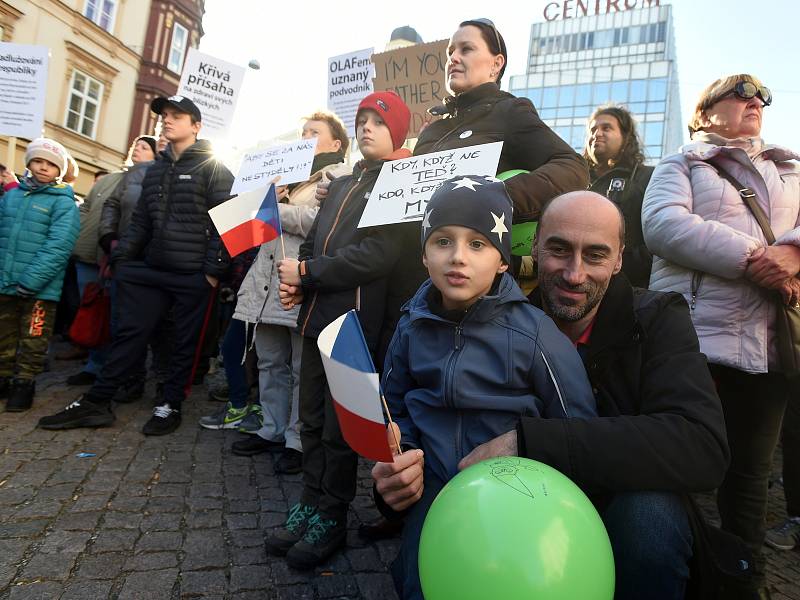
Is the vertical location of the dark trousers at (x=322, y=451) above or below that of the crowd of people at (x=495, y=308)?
below

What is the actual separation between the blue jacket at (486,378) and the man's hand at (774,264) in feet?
3.63

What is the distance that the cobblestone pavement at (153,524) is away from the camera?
2031 mm

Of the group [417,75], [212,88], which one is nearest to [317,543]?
[417,75]

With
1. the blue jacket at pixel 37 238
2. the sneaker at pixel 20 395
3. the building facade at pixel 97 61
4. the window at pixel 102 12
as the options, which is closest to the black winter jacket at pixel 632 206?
the blue jacket at pixel 37 238

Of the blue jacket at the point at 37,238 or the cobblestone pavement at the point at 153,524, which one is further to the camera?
the blue jacket at the point at 37,238

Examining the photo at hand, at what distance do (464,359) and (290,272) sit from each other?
1.22 m

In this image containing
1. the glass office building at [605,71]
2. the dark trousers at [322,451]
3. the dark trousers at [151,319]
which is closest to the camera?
the dark trousers at [322,451]

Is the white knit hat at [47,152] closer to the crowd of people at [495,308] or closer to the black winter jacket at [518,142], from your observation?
the crowd of people at [495,308]

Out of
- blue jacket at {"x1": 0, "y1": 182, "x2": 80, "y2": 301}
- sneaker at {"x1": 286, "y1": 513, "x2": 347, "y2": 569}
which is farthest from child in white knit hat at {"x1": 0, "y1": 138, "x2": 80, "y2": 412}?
sneaker at {"x1": 286, "y1": 513, "x2": 347, "y2": 569}

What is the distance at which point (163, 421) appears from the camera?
383 cm

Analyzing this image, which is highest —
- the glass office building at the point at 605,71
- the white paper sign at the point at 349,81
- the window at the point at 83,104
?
the glass office building at the point at 605,71

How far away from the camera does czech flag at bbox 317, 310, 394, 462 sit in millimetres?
1164

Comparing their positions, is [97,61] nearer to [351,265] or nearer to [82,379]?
[82,379]

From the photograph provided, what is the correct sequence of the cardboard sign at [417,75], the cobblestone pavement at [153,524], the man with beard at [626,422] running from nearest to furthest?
the man with beard at [626,422] < the cobblestone pavement at [153,524] < the cardboard sign at [417,75]
